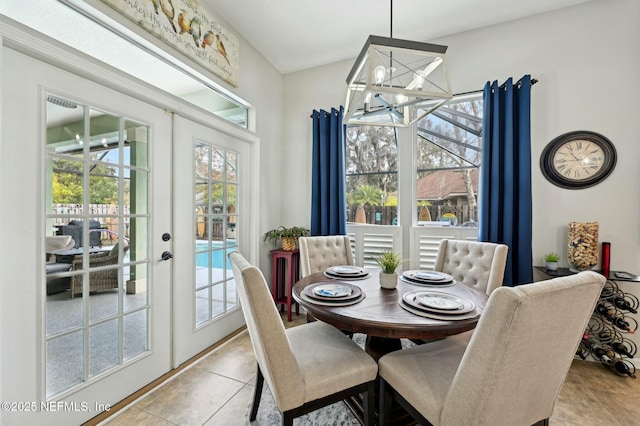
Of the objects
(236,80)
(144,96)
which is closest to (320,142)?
(236,80)

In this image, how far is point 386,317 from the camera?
131 centimetres

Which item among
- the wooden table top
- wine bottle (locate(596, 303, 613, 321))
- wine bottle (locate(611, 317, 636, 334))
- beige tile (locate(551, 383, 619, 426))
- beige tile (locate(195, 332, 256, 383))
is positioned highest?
the wooden table top

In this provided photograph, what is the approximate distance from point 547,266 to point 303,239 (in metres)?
2.12

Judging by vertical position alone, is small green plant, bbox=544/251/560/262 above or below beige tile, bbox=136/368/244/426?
above

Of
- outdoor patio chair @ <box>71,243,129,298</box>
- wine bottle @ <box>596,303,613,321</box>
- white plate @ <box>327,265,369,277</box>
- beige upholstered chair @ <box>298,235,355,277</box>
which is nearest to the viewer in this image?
outdoor patio chair @ <box>71,243,129,298</box>

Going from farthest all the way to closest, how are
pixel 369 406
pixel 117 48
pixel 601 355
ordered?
pixel 601 355
pixel 117 48
pixel 369 406

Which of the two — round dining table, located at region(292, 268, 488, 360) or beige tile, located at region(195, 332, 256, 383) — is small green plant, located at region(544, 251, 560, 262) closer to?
round dining table, located at region(292, 268, 488, 360)

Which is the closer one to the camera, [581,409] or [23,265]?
[23,265]

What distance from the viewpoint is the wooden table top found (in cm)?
123

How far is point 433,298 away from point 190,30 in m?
2.55

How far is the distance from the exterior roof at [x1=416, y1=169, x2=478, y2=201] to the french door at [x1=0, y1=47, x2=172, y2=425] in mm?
2472

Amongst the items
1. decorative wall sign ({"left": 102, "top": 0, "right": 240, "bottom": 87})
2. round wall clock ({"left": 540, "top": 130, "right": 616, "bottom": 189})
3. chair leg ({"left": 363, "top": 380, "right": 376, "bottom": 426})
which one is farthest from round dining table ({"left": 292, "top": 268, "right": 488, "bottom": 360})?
decorative wall sign ({"left": 102, "top": 0, "right": 240, "bottom": 87})

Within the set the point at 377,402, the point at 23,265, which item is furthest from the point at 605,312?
the point at 23,265

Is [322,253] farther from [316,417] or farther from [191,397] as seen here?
[191,397]
